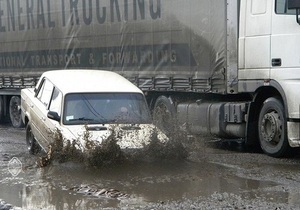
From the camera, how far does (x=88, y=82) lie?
1163 cm

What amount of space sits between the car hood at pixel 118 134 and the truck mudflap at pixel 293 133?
82.2 inches

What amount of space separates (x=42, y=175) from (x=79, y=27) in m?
7.76

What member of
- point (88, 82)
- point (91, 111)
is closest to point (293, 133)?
point (91, 111)

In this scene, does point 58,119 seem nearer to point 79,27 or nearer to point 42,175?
point 42,175

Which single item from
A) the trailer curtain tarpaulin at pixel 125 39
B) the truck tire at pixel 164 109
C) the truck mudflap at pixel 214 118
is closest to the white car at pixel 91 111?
the truck mudflap at pixel 214 118

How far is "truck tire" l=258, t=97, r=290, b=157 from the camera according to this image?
11539 millimetres

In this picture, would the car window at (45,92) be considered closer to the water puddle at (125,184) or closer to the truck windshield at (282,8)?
the water puddle at (125,184)

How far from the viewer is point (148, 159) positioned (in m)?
10.3

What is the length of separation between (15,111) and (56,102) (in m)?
8.82

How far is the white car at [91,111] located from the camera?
10.3 m

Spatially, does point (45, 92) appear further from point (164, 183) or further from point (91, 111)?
point (164, 183)

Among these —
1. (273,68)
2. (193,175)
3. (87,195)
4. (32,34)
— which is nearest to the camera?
(87,195)

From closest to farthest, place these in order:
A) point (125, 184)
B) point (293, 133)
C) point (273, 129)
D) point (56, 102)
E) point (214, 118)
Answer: point (125, 184) → point (293, 133) → point (56, 102) → point (273, 129) → point (214, 118)

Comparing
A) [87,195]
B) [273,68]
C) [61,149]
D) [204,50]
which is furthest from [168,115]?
[87,195]
